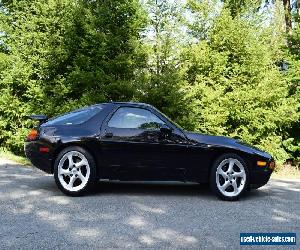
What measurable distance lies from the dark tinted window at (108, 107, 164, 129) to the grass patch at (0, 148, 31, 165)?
5.24m

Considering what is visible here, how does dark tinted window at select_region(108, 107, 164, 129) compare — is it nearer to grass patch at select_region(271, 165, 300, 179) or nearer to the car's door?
the car's door

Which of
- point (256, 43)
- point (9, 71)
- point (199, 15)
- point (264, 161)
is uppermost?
point (199, 15)

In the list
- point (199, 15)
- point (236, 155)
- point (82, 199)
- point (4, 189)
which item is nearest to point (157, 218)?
point (82, 199)

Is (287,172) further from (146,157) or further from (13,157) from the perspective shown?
(13,157)

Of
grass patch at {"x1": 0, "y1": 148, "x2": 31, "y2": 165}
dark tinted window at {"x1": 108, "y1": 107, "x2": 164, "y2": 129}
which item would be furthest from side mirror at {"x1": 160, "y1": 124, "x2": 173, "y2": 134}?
grass patch at {"x1": 0, "y1": 148, "x2": 31, "y2": 165}

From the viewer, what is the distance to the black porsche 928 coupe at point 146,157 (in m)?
6.96

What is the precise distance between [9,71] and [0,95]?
84cm

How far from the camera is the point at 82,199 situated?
6.67m

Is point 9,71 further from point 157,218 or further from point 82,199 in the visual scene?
point 157,218

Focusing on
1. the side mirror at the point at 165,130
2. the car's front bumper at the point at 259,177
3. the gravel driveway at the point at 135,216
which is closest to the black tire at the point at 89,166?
the gravel driveway at the point at 135,216

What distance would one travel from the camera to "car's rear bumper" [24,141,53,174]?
23.1ft

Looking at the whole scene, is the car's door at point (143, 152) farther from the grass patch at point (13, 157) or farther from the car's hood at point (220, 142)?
the grass patch at point (13, 157)

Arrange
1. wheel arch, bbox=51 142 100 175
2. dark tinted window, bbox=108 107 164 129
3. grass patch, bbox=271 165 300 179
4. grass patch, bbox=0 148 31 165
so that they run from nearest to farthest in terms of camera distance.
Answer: wheel arch, bbox=51 142 100 175 → dark tinted window, bbox=108 107 164 129 → grass patch, bbox=271 165 300 179 → grass patch, bbox=0 148 31 165

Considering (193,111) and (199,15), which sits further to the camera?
(199,15)
